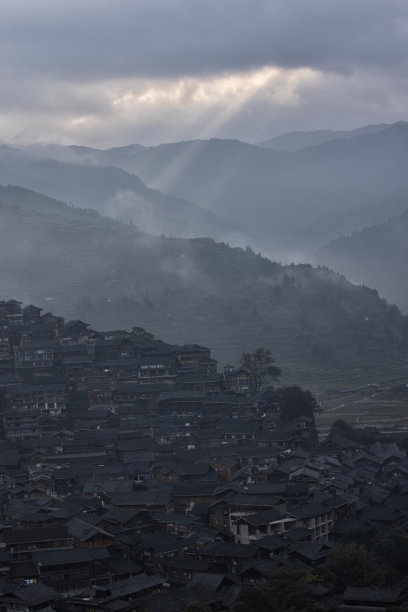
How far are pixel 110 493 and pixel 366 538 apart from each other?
508 inches

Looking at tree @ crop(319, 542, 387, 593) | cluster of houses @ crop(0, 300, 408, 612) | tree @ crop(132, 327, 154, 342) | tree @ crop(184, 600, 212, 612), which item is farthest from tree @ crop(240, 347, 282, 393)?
tree @ crop(184, 600, 212, 612)

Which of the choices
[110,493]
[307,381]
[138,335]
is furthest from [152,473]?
[307,381]

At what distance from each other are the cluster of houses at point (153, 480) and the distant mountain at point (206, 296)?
1142 inches

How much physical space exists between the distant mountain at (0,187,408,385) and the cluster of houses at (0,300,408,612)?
29.0 meters

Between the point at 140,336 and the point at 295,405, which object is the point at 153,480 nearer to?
the point at 295,405

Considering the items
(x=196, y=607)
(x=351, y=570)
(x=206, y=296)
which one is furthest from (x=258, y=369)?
(x=206, y=296)

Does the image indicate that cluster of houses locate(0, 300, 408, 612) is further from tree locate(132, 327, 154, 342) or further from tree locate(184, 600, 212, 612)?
tree locate(184, 600, 212, 612)

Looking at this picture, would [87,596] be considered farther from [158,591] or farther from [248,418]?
[248,418]

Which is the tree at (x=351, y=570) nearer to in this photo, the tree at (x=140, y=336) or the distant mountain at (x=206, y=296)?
the tree at (x=140, y=336)

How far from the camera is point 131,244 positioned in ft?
547

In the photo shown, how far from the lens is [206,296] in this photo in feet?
451

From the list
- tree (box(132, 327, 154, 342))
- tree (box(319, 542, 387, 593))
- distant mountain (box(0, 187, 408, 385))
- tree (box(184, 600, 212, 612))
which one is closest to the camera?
tree (box(184, 600, 212, 612))

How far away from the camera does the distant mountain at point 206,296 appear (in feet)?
375

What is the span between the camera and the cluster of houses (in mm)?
39500
